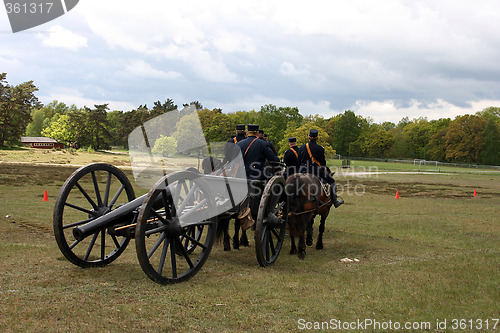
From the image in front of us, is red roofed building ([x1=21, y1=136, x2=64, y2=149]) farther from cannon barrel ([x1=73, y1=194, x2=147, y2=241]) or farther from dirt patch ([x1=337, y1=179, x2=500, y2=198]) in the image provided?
cannon barrel ([x1=73, y1=194, x2=147, y2=241])

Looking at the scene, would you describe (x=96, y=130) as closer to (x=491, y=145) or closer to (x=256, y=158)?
(x=491, y=145)

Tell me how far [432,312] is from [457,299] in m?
0.77

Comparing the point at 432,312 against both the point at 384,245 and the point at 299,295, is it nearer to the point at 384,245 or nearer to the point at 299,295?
the point at 299,295

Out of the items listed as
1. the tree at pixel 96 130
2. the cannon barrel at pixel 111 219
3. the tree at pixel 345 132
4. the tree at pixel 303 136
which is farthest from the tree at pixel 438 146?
the cannon barrel at pixel 111 219

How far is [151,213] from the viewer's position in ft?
18.7

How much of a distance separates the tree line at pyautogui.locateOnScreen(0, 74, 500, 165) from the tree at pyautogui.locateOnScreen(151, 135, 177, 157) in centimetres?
5746

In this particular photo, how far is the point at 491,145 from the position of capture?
8344 centimetres

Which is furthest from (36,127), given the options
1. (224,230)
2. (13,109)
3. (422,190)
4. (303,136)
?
(224,230)

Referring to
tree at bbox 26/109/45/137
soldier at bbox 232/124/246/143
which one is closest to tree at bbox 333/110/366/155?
tree at bbox 26/109/45/137

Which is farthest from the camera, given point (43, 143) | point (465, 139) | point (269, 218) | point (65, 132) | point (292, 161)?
point (43, 143)

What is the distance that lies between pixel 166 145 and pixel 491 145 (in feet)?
292

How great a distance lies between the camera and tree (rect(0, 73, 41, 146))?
70688 millimetres

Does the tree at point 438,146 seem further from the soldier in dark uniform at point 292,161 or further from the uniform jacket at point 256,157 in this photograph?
the uniform jacket at point 256,157

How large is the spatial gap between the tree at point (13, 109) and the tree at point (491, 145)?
8459cm
